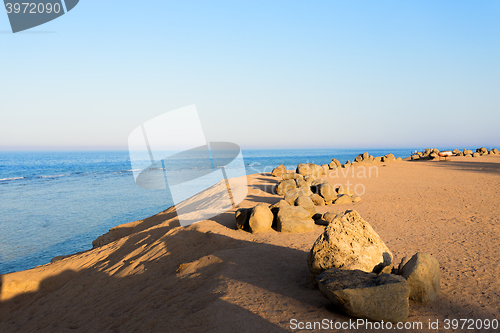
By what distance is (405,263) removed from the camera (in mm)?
4668

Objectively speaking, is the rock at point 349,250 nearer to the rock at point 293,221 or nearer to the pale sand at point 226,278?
the pale sand at point 226,278

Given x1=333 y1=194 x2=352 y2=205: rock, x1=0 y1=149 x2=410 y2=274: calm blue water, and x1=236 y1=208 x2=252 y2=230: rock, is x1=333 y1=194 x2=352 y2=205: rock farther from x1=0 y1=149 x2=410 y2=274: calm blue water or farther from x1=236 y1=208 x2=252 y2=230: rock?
x1=0 y1=149 x2=410 y2=274: calm blue water

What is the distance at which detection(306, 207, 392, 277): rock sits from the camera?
4680 mm

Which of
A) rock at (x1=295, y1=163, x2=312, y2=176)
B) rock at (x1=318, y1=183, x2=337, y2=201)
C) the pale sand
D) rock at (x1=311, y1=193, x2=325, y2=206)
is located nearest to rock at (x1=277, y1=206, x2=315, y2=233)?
the pale sand

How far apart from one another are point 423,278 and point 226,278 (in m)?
3.07

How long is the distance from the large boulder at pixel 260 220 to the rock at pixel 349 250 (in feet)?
10.5

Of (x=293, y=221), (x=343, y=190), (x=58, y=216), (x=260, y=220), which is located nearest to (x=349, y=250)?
(x=293, y=221)

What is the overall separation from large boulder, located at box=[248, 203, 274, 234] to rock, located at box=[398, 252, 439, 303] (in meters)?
4.22

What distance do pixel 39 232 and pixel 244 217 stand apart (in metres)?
10.3

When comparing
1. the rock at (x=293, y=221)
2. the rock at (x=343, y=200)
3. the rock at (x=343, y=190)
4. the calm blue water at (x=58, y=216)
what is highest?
the calm blue water at (x=58, y=216)

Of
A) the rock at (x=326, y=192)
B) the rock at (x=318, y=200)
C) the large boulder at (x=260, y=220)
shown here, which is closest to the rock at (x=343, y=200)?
the rock at (x=326, y=192)

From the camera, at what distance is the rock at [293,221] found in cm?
794

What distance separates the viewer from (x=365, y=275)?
3949 mm

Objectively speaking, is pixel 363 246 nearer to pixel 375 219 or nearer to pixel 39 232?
pixel 375 219
